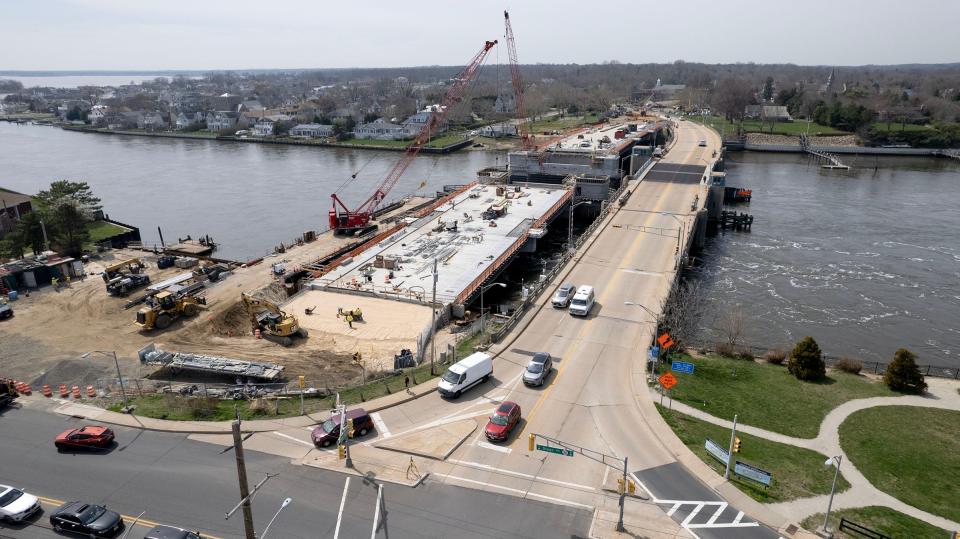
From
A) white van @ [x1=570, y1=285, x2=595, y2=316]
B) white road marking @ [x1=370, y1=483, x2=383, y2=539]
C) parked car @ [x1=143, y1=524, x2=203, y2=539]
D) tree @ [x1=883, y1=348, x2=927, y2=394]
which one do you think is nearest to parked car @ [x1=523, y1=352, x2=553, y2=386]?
white van @ [x1=570, y1=285, x2=595, y2=316]

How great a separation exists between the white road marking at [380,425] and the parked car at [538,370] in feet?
25.8

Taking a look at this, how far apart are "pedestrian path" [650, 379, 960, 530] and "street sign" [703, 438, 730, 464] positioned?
7.94ft

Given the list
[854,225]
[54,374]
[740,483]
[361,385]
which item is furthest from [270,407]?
[854,225]

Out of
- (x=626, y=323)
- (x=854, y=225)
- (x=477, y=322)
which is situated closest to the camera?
(x=626, y=323)

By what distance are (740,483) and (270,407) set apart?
22133mm

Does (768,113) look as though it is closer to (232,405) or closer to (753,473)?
(753,473)

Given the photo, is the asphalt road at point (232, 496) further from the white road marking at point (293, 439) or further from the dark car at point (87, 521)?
the white road marking at point (293, 439)

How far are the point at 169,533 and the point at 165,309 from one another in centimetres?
2957

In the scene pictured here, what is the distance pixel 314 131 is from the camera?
17788 centimetres

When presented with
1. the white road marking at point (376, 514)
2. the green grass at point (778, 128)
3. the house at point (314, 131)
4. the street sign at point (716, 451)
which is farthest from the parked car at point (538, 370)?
the house at point (314, 131)

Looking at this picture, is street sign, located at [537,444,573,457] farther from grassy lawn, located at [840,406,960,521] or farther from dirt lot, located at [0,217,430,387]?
dirt lot, located at [0,217,430,387]

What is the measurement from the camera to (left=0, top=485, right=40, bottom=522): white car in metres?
21.3

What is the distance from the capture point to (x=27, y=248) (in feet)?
211

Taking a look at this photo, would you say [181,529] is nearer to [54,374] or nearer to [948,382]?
[54,374]
